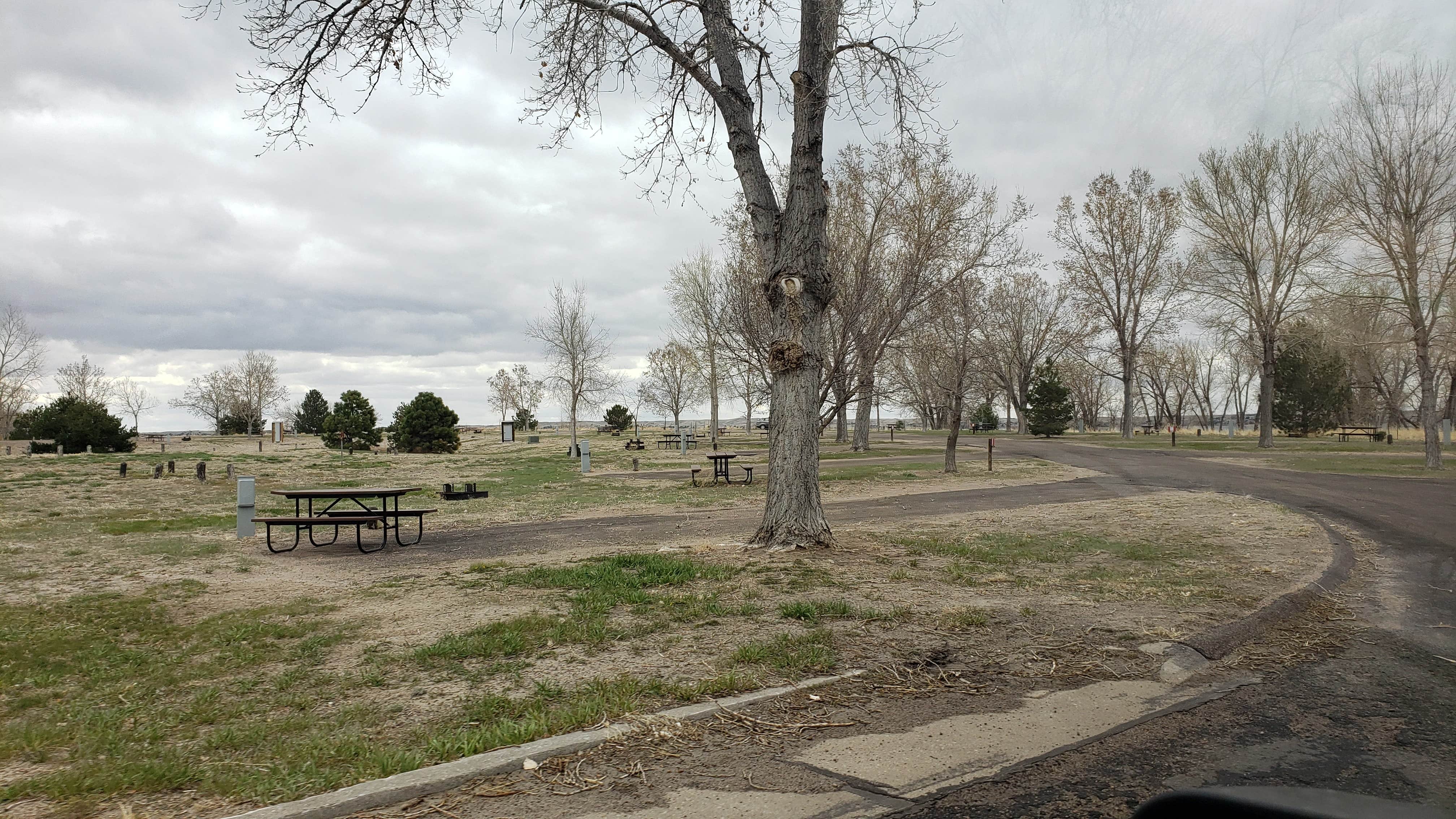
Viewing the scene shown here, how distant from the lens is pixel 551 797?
332cm

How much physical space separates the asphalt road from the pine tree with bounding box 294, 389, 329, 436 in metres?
71.9

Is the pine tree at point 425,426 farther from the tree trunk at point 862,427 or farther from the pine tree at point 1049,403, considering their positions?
the pine tree at point 1049,403

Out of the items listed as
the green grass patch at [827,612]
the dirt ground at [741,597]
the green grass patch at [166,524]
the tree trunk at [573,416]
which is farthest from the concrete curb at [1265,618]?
the tree trunk at [573,416]

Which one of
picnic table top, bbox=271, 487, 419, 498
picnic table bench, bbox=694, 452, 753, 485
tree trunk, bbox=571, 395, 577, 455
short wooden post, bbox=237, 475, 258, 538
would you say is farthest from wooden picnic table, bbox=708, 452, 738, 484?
tree trunk, bbox=571, 395, 577, 455

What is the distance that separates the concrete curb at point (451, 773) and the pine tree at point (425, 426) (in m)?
37.9

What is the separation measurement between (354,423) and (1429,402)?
4677cm

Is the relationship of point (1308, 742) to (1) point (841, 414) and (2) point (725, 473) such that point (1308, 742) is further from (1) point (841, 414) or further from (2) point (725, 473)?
(1) point (841, 414)

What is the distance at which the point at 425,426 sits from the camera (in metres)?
39.0

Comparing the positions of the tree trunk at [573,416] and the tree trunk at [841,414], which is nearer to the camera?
the tree trunk at [841,414]

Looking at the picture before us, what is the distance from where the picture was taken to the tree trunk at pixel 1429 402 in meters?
22.3

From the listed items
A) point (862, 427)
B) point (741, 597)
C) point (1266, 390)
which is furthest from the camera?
point (862, 427)

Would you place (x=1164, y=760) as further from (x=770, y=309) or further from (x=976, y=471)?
(x=976, y=471)

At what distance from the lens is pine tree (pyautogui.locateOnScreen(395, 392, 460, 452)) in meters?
38.9

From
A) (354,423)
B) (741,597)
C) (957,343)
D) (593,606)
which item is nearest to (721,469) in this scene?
(957,343)
